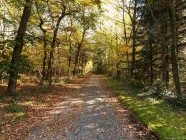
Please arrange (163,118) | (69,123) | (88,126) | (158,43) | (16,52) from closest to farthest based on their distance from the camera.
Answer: (88,126)
(69,123)
(163,118)
(16,52)
(158,43)

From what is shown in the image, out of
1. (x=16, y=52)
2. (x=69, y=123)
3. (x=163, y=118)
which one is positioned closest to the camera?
(x=69, y=123)

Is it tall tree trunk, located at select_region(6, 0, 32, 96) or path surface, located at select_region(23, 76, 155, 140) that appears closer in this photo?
path surface, located at select_region(23, 76, 155, 140)

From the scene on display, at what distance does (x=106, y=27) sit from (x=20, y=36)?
71.5 feet

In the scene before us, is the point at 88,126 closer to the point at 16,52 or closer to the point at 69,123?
the point at 69,123

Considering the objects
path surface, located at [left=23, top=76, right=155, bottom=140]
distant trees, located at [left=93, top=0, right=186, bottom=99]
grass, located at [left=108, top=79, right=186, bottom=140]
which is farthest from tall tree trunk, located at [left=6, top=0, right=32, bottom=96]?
distant trees, located at [left=93, top=0, right=186, bottom=99]

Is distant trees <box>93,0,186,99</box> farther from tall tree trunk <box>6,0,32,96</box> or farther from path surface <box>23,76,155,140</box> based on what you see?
tall tree trunk <box>6,0,32,96</box>

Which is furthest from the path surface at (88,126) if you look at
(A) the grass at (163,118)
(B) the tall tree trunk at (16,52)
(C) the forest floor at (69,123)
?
(B) the tall tree trunk at (16,52)

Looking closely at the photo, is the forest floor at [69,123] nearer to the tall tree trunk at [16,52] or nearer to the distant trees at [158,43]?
the tall tree trunk at [16,52]

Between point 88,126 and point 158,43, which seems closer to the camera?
point 88,126

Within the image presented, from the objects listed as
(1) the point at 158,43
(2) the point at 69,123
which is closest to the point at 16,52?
(2) the point at 69,123

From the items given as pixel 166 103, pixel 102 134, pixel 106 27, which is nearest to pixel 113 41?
pixel 106 27

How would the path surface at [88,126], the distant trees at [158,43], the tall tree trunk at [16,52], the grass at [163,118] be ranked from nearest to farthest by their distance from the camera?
1. the path surface at [88,126]
2. the grass at [163,118]
3. the tall tree trunk at [16,52]
4. the distant trees at [158,43]

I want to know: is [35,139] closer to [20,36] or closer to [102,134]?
[102,134]

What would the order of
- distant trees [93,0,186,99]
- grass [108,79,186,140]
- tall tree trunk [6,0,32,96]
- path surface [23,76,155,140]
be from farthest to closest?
1. distant trees [93,0,186,99]
2. tall tree trunk [6,0,32,96]
3. grass [108,79,186,140]
4. path surface [23,76,155,140]
